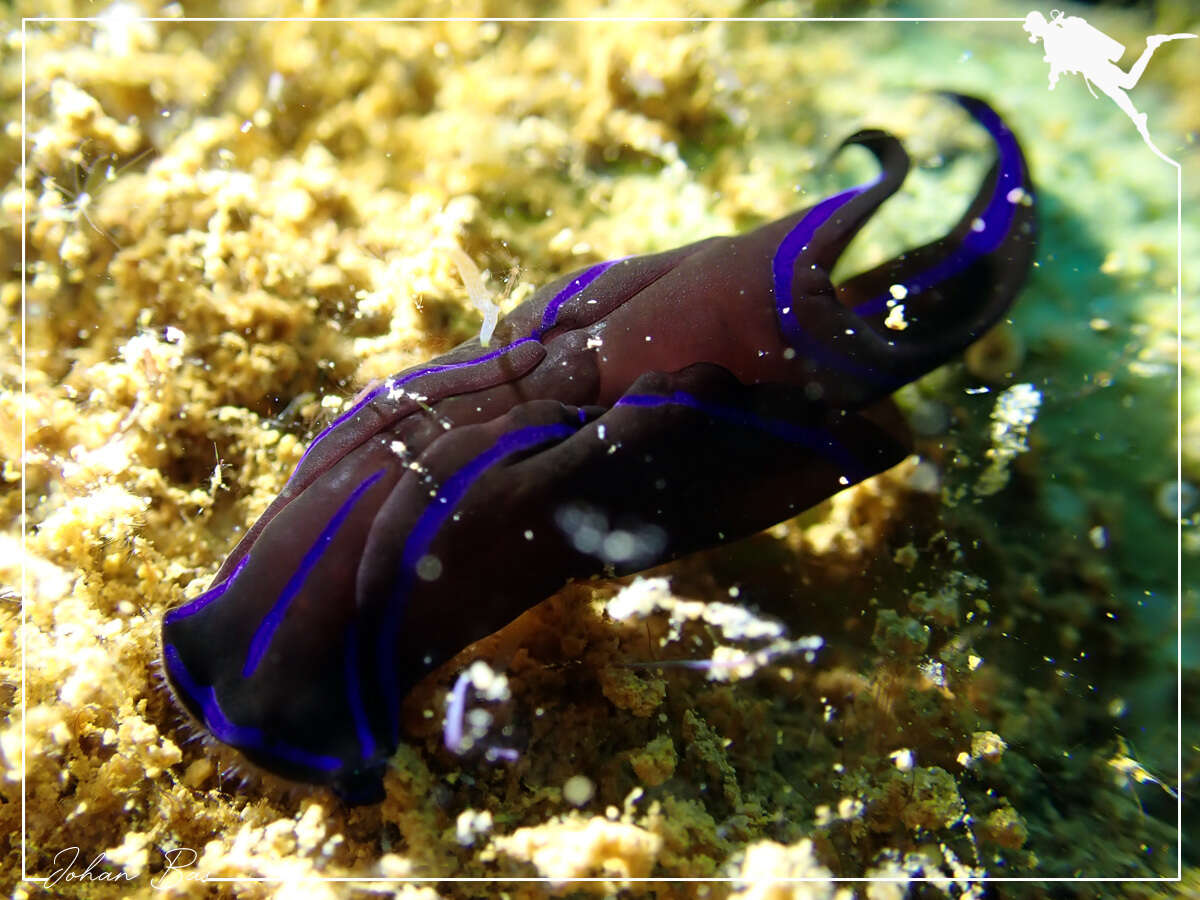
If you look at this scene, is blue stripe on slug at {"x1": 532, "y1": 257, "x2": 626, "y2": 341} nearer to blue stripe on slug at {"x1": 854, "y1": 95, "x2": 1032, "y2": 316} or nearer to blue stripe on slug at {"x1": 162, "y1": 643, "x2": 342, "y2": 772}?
blue stripe on slug at {"x1": 854, "y1": 95, "x2": 1032, "y2": 316}

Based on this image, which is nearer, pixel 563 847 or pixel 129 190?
pixel 563 847

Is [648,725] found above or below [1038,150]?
below

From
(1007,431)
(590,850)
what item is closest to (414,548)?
(590,850)

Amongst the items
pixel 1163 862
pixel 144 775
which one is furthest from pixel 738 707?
pixel 144 775

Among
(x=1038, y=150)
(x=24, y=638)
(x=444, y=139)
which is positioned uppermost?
(x=444, y=139)

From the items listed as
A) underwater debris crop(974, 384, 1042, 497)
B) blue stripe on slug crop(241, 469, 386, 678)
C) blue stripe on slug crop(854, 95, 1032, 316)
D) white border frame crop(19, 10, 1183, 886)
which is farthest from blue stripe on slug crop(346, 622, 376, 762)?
underwater debris crop(974, 384, 1042, 497)

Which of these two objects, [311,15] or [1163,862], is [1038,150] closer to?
[1163,862]

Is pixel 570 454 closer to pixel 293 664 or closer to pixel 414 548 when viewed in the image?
pixel 414 548
